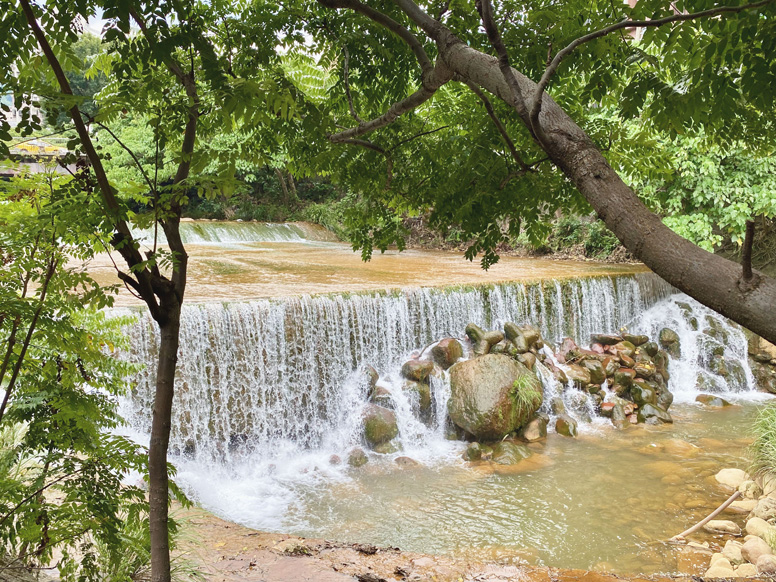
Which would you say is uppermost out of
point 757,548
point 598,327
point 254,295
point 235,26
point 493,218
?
point 235,26

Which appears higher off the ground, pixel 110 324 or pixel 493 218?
pixel 493 218

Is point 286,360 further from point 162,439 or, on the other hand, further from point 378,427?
point 162,439

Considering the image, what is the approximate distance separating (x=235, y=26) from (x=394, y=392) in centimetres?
659

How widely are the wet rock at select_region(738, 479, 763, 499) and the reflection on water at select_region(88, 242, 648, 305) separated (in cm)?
533

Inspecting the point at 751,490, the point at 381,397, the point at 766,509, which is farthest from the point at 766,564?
the point at 381,397

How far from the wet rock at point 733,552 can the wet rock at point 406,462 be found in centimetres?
351

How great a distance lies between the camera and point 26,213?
8.57 feet

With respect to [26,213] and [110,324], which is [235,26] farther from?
[110,324]

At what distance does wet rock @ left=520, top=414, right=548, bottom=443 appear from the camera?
26.6 ft

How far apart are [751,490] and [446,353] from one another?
14.3 ft

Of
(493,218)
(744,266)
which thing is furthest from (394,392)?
(744,266)

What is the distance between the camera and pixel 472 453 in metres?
7.60

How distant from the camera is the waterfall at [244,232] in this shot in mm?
17484

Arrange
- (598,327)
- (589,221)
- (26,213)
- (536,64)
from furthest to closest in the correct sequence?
(589,221), (598,327), (536,64), (26,213)
